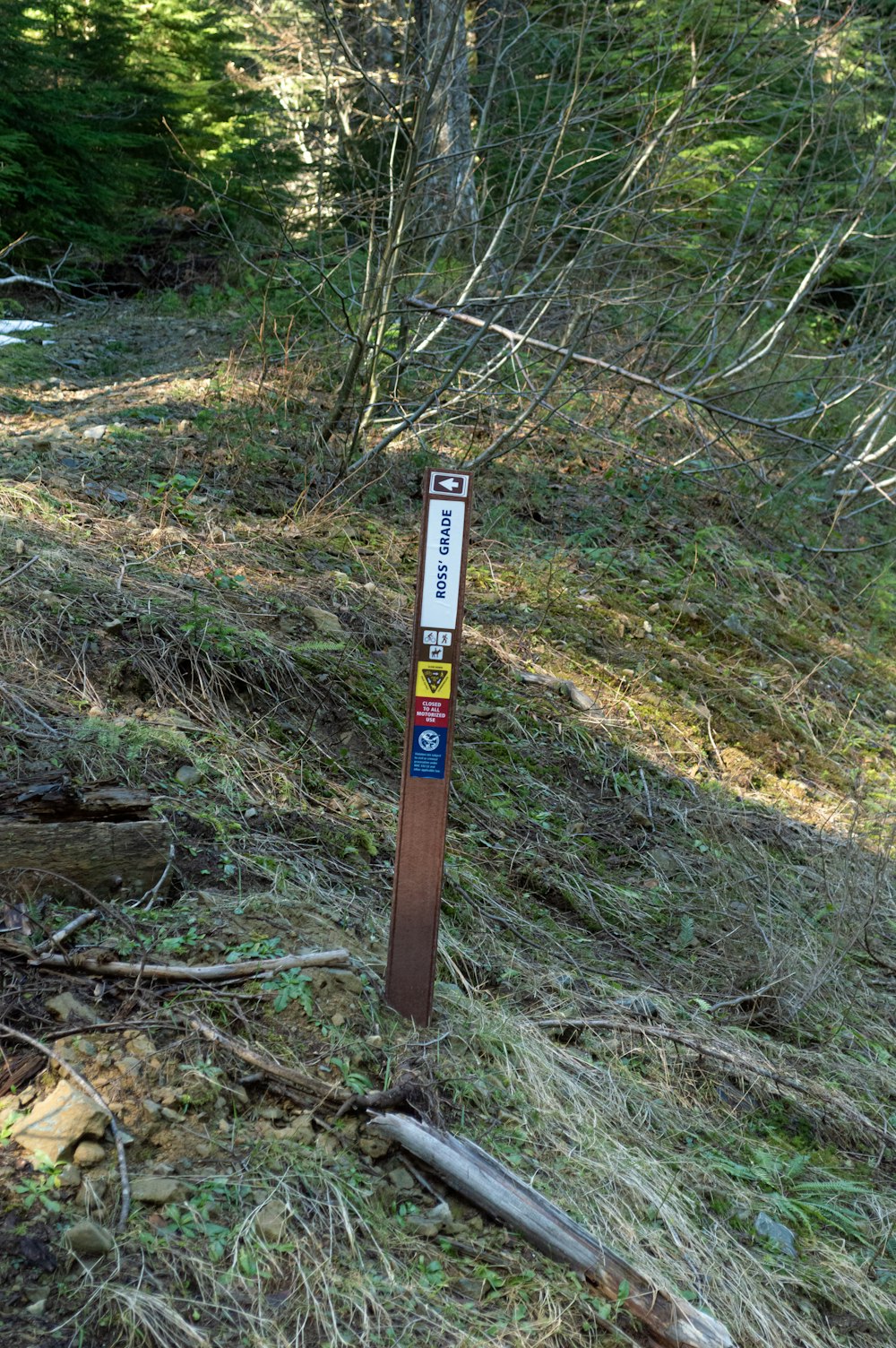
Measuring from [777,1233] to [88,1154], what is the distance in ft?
6.00

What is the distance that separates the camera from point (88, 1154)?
2.44 metres

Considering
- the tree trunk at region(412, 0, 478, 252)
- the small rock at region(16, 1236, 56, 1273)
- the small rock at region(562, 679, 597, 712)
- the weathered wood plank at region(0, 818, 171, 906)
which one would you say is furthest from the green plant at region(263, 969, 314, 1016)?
the tree trunk at region(412, 0, 478, 252)

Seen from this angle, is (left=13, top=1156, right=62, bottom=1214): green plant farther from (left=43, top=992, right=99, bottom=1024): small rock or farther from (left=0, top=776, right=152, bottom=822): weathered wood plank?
(left=0, top=776, right=152, bottom=822): weathered wood plank

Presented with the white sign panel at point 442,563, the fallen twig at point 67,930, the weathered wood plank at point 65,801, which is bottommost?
the fallen twig at point 67,930

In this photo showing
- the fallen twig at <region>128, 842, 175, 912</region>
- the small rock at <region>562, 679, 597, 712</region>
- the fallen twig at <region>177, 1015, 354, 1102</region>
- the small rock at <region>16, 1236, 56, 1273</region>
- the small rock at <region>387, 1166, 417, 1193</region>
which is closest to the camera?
the small rock at <region>16, 1236, 56, 1273</region>

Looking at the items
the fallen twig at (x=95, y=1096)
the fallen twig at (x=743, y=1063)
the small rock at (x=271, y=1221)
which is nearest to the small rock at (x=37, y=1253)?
the fallen twig at (x=95, y=1096)

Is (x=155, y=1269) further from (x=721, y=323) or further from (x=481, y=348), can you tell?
(x=721, y=323)

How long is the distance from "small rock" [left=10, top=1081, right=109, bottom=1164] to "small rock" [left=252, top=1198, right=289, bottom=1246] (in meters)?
0.41

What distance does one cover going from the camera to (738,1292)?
264 centimetres

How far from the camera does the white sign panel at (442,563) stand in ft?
10.00

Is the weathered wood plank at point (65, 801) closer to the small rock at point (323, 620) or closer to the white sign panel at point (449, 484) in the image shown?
the white sign panel at point (449, 484)

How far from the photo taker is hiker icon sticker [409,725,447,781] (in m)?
3.09

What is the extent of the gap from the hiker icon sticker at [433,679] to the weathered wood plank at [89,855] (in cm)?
104

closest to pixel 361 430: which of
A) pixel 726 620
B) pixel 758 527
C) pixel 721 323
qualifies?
pixel 726 620
